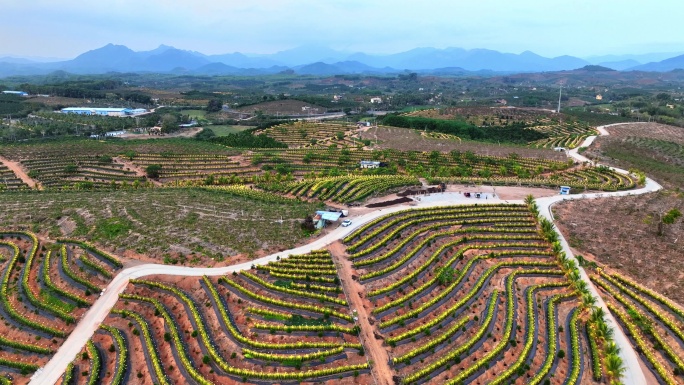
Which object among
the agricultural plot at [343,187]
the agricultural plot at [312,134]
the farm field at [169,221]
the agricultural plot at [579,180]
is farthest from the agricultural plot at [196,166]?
the agricultural plot at [579,180]

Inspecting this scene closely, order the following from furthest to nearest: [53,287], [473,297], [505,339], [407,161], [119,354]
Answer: [407,161]
[53,287]
[473,297]
[505,339]
[119,354]

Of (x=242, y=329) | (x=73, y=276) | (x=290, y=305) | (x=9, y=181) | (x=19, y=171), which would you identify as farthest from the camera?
(x=19, y=171)

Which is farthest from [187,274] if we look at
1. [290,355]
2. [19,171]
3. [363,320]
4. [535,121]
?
[535,121]

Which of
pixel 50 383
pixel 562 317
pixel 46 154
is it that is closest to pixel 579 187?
pixel 562 317

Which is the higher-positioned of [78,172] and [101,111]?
[101,111]

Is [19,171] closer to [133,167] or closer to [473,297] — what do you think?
[133,167]

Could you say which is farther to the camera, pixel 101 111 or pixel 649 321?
pixel 101 111

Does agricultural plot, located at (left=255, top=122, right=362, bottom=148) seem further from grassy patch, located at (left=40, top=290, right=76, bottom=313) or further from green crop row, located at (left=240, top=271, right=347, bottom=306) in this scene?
grassy patch, located at (left=40, top=290, right=76, bottom=313)
